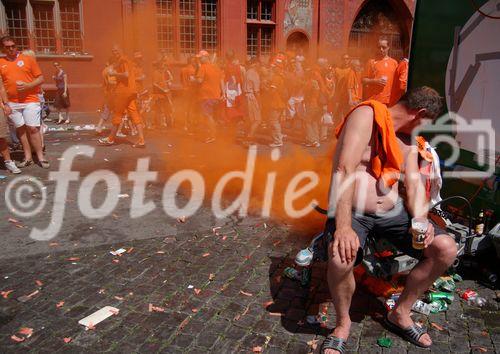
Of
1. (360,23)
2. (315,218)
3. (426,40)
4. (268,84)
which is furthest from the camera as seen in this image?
(360,23)

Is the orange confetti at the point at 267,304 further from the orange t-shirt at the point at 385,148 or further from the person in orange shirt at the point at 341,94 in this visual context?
the person in orange shirt at the point at 341,94

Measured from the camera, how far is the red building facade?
1562cm

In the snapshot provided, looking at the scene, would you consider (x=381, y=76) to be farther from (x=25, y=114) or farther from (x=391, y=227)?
(x=25, y=114)

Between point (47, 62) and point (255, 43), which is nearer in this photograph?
point (47, 62)

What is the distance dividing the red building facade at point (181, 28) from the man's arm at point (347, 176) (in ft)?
47.5

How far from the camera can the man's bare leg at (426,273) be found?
10.2ft

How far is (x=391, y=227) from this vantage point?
330 centimetres

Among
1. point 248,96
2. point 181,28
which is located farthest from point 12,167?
point 181,28

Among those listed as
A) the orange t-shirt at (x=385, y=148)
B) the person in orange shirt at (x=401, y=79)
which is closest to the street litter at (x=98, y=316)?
the orange t-shirt at (x=385, y=148)

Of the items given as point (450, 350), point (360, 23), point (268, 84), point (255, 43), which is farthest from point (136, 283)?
point (360, 23)

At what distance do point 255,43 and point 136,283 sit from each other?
637 inches

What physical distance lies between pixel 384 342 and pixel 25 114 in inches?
272

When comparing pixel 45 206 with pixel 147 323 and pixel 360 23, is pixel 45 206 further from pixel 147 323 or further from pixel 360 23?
pixel 360 23

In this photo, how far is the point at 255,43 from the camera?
1880cm
